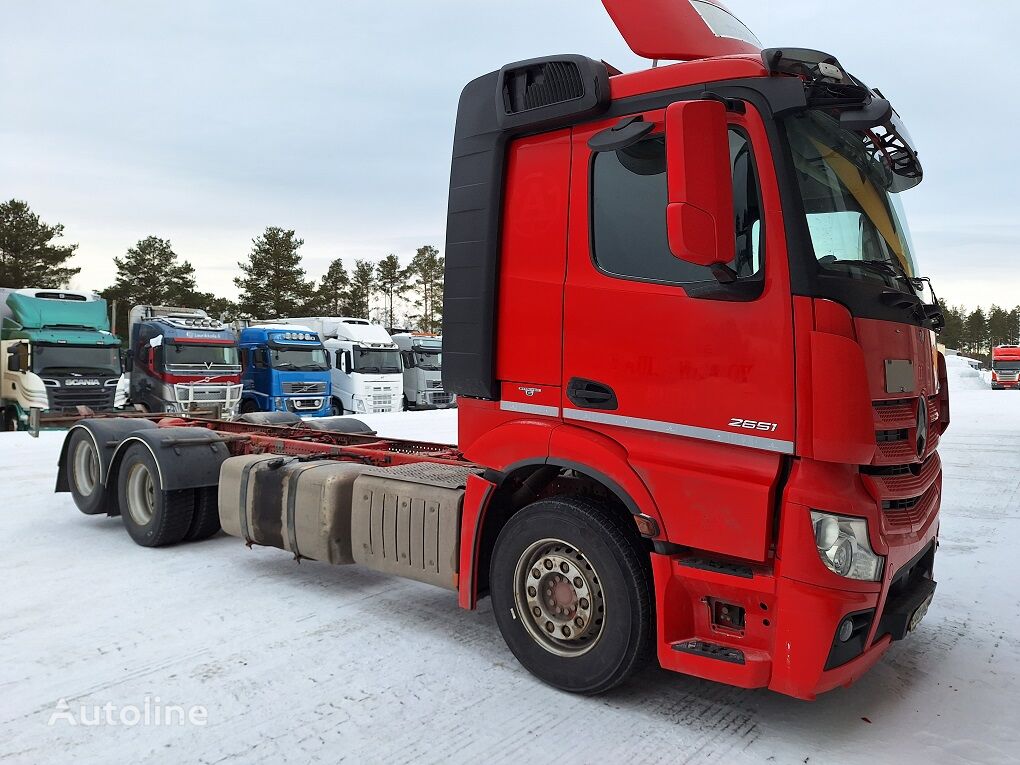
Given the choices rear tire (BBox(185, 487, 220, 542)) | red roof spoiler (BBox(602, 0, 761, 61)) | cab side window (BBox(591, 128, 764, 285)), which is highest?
red roof spoiler (BBox(602, 0, 761, 61))

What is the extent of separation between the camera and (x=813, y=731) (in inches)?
134

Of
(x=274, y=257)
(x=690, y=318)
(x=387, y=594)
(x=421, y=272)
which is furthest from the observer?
(x=421, y=272)

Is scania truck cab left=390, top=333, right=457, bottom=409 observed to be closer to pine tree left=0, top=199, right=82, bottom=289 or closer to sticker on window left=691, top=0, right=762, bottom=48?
sticker on window left=691, top=0, right=762, bottom=48

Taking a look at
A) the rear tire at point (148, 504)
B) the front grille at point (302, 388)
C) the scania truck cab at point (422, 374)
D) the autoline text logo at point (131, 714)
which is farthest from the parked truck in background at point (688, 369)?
the scania truck cab at point (422, 374)

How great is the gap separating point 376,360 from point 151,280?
40.3 meters

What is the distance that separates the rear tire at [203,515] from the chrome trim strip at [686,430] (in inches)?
163

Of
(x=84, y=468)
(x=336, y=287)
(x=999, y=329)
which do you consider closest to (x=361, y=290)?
(x=336, y=287)

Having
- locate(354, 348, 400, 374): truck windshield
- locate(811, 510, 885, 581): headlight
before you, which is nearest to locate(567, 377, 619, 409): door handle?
locate(811, 510, 885, 581): headlight

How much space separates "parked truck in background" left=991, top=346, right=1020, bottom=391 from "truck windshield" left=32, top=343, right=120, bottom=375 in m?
50.1

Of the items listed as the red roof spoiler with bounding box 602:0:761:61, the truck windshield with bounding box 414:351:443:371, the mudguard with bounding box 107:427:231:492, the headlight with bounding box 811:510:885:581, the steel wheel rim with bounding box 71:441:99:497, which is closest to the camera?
the headlight with bounding box 811:510:885:581

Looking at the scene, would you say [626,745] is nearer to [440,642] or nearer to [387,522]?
[440,642]

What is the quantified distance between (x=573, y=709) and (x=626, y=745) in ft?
1.29

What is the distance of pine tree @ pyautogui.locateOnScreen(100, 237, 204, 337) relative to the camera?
2239 inches

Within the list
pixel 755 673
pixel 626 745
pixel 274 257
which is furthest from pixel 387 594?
pixel 274 257
